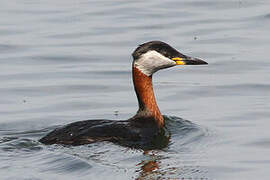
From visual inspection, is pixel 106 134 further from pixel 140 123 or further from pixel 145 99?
pixel 145 99

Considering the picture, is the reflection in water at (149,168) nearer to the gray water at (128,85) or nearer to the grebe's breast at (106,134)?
the gray water at (128,85)

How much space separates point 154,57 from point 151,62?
9 centimetres

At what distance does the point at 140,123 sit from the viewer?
12.2m

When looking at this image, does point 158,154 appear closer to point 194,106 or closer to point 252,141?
point 252,141

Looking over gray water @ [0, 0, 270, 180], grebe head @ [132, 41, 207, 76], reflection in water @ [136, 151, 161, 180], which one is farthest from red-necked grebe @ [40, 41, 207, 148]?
reflection in water @ [136, 151, 161, 180]

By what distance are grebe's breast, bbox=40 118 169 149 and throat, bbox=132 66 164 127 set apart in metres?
0.43

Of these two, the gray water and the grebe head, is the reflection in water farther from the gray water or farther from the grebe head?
the grebe head

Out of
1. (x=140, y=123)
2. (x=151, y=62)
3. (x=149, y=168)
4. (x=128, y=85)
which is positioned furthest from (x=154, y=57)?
(x=128, y=85)

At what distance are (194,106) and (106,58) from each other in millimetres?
3708

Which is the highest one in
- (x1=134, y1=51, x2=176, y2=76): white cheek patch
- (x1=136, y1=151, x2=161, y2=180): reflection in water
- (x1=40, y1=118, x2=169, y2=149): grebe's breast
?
(x1=134, y1=51, x2=176, y2=76): white cheek patch

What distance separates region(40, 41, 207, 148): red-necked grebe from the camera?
11.4 meters

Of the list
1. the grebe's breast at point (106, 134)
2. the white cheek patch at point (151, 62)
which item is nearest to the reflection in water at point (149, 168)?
the grebe's breast at point (106, 134)

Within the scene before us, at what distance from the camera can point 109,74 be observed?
1606cm

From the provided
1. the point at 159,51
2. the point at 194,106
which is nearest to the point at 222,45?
the point at 194,106
